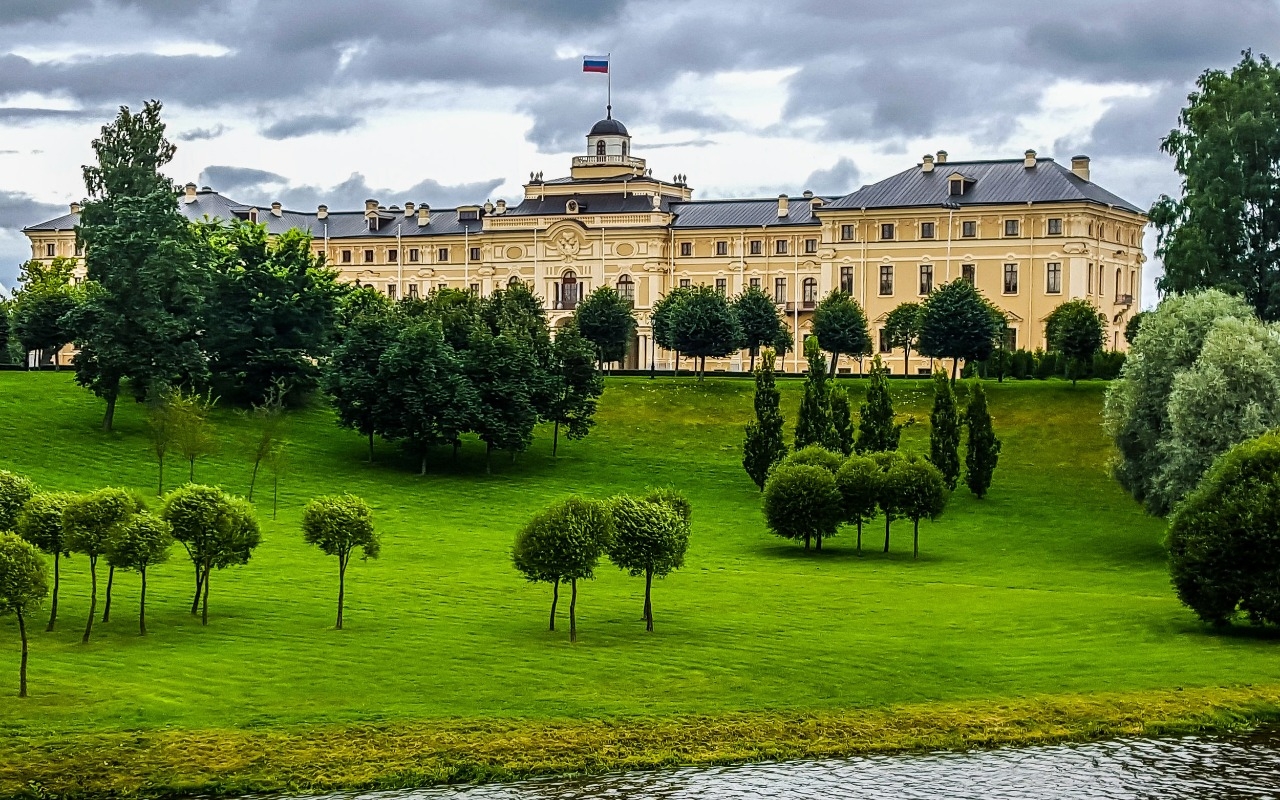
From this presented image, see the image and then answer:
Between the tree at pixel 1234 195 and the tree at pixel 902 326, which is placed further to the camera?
the tree at pixel 902 326

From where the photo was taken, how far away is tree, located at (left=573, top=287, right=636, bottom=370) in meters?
102

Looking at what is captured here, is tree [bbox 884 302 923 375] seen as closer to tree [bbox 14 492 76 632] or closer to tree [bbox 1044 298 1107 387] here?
tree [bbox 1044 298 1107 387]

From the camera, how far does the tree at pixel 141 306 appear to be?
2980 inches

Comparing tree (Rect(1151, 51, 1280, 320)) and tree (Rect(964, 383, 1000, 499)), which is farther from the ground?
tree (Rect(1151, 51, 1280, 320))

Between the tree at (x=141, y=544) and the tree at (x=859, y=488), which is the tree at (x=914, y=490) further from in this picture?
the tree at (x=141, y=544)

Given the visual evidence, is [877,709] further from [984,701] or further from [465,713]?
[465,713]

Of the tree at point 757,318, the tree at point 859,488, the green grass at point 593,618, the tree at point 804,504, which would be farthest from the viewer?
the tree at point 757,318

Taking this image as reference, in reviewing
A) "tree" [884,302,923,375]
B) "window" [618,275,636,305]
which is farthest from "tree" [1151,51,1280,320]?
"window" [618,275,636,305]

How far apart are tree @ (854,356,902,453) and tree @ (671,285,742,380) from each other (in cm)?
2751

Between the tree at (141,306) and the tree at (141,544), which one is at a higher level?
the tree at (141,306)

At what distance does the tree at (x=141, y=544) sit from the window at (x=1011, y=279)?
83398 millimetres

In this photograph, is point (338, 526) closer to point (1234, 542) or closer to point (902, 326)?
point (1234, 542)

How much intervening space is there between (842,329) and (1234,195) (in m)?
31.5

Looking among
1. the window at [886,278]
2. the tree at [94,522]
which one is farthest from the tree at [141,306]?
the window at [886,278]
